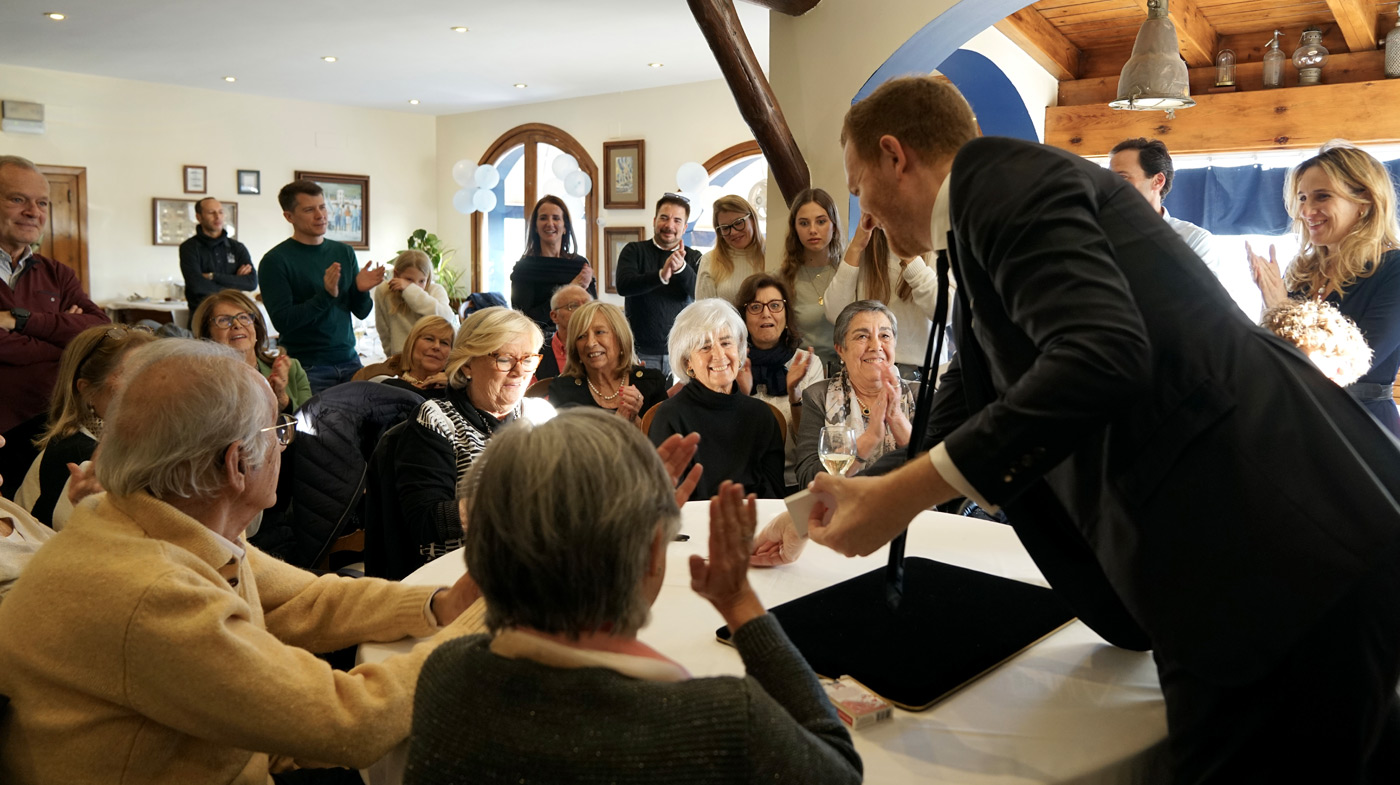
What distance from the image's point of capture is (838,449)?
6.35ft

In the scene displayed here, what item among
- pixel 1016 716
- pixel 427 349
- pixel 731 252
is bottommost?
pixel 1016 716

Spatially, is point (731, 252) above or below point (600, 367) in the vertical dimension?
above

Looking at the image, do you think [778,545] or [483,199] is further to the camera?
[483,199]

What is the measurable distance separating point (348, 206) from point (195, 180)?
5.48 ft

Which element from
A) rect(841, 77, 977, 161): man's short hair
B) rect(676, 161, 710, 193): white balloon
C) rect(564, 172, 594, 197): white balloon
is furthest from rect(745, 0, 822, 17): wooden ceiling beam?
rect(564, 172, 594, 197): white balloon

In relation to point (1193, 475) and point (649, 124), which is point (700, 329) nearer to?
point (1193, 475)

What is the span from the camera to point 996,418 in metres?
1.08

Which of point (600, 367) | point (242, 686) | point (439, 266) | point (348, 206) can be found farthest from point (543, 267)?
point (348, 206)

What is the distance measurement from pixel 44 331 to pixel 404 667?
314 cm

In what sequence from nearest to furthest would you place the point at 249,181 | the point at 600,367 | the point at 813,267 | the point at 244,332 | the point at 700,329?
1. the point at 700,329
2. the point at 600,367
3. the point at 244,332
4. the point at 813,267
5. the point at 249,181

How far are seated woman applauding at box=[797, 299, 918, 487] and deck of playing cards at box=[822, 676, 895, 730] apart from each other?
156cm

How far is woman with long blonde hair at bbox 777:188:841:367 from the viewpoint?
4.10 m

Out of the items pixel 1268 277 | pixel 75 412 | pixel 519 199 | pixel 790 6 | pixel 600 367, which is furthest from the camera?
pixel 519 199

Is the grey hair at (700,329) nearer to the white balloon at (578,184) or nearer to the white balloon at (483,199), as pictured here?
the white balloon at (578,184)
